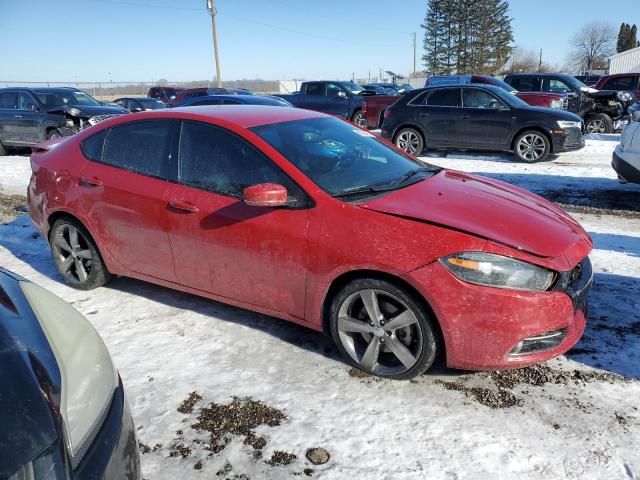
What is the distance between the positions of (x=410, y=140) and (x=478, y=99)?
66.3 inches

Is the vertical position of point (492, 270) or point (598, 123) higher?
point (598, 123)

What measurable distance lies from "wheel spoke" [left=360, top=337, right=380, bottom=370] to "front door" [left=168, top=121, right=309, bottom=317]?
50 centimetres

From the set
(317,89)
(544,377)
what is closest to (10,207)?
(544,377)

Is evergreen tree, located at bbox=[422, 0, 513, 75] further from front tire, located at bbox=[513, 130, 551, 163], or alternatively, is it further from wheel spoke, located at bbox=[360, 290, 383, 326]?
wheel spoke, located at bbox=[360, 290, 383, 326]

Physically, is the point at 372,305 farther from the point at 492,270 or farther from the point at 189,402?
the point at 189,402

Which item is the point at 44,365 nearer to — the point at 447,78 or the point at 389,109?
the point at 389,109

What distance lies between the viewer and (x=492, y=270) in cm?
265

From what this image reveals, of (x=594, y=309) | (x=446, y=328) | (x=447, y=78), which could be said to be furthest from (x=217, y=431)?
(x=447, y=78)

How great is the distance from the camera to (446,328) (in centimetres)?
274

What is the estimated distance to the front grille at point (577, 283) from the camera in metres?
2.76

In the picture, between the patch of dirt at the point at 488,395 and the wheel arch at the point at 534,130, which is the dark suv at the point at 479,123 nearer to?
the wheel arch at the point at 534,130

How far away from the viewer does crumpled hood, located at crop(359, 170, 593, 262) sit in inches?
110

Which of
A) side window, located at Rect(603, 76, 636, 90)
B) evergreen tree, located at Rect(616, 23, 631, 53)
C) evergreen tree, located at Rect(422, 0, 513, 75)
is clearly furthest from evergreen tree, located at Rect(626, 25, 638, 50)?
side window, located at Rect(603, 76, 636, 90)

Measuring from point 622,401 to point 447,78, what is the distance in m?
17.6
